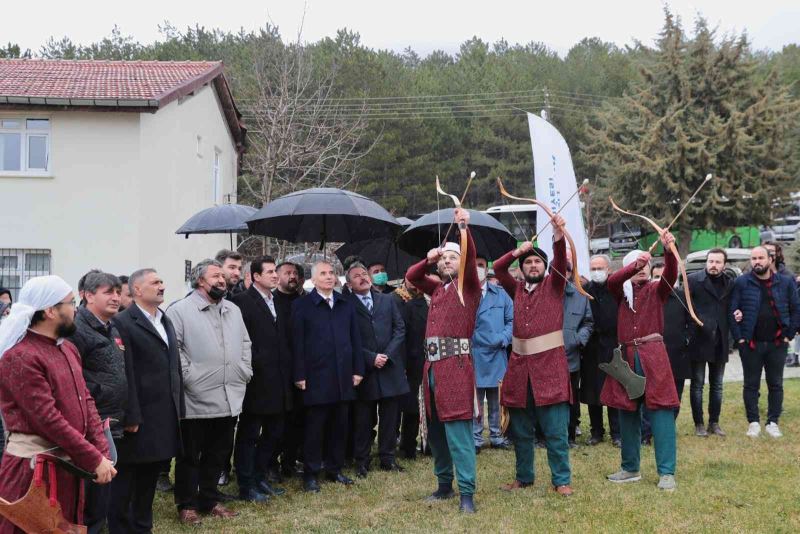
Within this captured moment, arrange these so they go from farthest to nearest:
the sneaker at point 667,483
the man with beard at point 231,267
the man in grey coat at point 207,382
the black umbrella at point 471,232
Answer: the black umbrella at point 471,232
the man with beard at point 231,267
the sneaker at point 667,483
the man in grey coat at point 207,382

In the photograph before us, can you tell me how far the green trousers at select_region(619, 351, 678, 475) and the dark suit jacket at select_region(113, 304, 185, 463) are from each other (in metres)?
3.72

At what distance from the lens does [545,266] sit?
21.7ft

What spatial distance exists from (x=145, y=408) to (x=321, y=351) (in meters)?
2.09

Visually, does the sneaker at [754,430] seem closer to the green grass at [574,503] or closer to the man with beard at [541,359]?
the green grass at [574,503]

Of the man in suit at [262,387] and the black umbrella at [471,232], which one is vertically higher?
the black umbrella at [471,232]

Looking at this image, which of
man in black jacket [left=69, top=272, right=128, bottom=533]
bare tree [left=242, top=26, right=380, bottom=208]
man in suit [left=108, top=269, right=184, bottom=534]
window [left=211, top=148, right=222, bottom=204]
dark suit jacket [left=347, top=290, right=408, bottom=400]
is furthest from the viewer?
window [left=211, top=148, right=222, bottom=204]

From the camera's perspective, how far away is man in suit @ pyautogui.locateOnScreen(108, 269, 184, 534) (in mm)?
5164

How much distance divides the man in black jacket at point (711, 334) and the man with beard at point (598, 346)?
910 mm

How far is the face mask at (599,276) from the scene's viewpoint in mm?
8555

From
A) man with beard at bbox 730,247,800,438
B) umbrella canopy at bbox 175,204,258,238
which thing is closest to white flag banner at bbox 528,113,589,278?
man with beard at bbox 730,247,800,438

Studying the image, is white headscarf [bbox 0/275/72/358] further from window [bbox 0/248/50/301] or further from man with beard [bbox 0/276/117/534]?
window [bbox 0/248/50/301]

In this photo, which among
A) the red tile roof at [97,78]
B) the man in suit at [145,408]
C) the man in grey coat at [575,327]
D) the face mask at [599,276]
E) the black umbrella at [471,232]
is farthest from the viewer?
the red tile roof at [97,78]

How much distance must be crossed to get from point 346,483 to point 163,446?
7.62 ft

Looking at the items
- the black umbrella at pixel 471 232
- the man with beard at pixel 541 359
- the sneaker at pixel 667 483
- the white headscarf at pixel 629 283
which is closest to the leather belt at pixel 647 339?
the white headscarf at pixel 629 283
